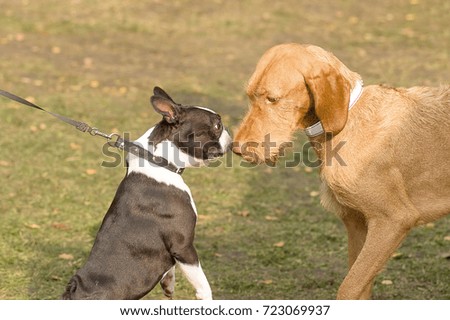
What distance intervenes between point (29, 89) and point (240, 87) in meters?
3.41

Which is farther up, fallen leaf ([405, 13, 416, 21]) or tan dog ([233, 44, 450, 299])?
tan dog ([233, 44, 450, 299])

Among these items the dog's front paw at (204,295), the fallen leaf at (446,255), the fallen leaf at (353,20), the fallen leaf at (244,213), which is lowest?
the fallen leaf at (353,20)

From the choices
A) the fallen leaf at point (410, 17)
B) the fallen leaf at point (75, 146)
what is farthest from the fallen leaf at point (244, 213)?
the fallen leaf at point (410, 17)

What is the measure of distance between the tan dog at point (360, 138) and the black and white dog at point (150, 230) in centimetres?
52

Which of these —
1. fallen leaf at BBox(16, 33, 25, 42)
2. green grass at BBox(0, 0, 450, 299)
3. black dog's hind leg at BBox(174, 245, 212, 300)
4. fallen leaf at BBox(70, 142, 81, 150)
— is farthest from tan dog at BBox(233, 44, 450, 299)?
fallen leaf at BBox(16, 33, 25, 42)

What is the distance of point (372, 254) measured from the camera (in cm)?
582

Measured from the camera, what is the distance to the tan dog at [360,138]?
5.79m

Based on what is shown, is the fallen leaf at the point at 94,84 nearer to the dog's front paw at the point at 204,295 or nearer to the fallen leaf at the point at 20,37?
the fallen leaf at the point at 20,37

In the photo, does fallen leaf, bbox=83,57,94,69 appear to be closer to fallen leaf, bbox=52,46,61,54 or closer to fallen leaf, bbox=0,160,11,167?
fallen leaf, bbox=52,46,61,54

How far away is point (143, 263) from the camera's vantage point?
5.50 meters

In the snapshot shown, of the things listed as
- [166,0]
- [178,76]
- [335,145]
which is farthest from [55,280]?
[166,0]

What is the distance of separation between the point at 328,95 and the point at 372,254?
3.71 ft

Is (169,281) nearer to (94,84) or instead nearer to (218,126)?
(218,126)

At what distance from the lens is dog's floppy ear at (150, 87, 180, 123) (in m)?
5.63
